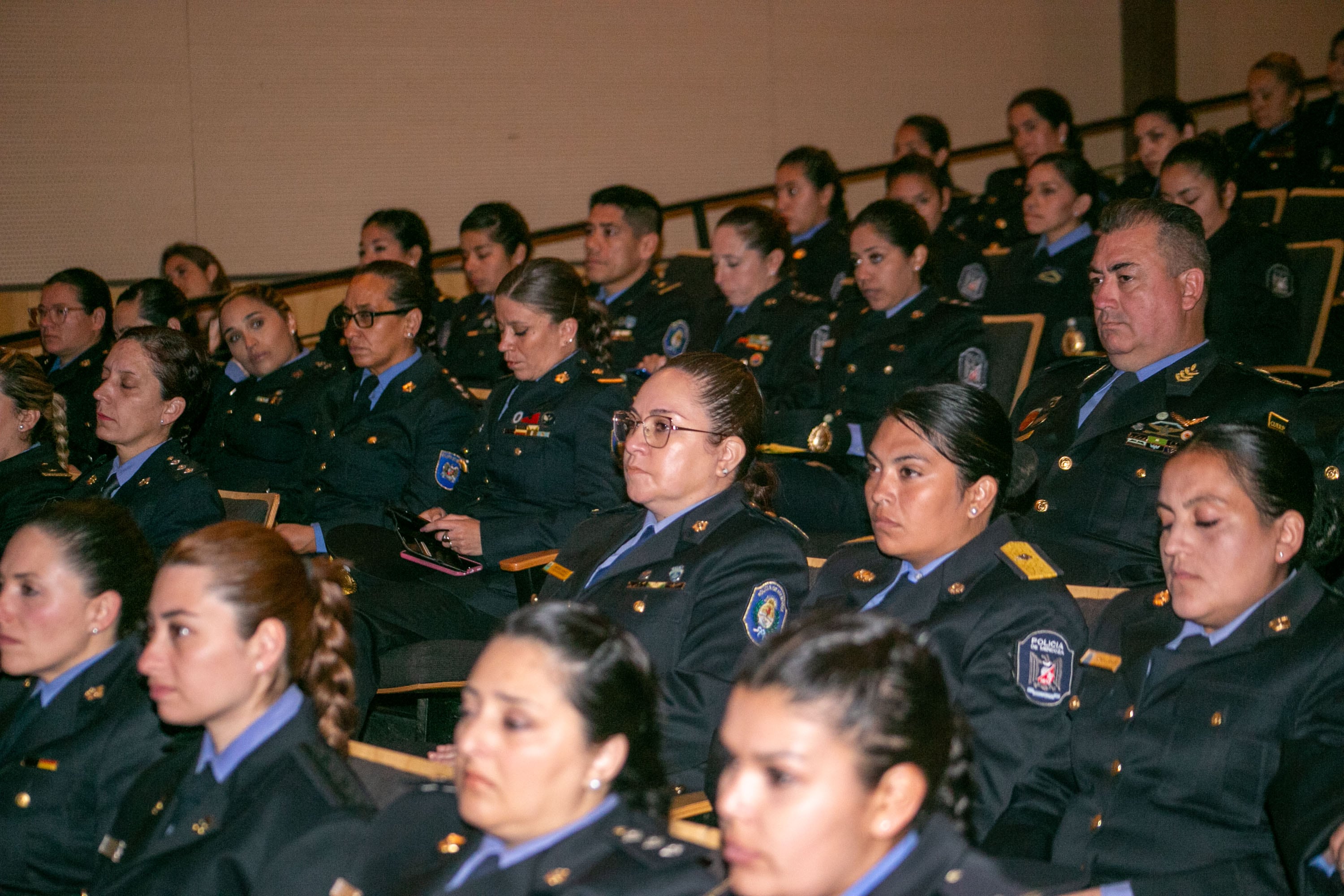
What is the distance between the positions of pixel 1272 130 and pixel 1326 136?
1.08 feet

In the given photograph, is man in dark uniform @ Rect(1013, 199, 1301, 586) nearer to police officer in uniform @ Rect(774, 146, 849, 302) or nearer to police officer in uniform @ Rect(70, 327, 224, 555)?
police officer in uniform @ Rect(70, 327, 224, 555)

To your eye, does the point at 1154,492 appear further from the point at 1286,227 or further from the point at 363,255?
the point at 363,255

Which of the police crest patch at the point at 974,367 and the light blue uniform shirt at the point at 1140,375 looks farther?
the police crest patch at the point at 974,367

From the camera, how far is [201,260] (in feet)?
19.7

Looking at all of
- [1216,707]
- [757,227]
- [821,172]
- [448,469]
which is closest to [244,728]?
[1216,707]

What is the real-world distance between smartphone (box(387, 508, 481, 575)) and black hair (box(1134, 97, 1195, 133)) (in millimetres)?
4303

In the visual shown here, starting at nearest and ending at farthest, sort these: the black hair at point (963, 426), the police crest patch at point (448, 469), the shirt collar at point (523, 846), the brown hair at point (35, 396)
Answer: the shirt collar at point (523, 846) < the black hair at point (963, 426) < the brown hair at point (35, 396) < the police crest patch at point (448, 469)

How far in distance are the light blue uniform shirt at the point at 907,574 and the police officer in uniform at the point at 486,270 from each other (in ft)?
10.9

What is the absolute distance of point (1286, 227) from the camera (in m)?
5.31

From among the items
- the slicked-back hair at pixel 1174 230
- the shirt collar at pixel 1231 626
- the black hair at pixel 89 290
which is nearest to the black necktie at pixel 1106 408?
the slicked-back hair at pixel 1174 230

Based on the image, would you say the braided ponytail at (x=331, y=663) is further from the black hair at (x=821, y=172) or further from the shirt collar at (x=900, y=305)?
the black hair at (x=821, y=172)

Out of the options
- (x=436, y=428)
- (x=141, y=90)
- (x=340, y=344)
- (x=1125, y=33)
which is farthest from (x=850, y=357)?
(x=1125, y=33)

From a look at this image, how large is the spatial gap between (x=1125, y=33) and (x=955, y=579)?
699cm

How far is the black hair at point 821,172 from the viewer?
595 cm
